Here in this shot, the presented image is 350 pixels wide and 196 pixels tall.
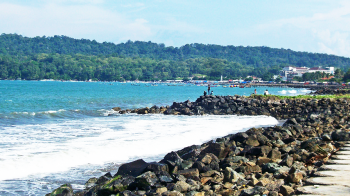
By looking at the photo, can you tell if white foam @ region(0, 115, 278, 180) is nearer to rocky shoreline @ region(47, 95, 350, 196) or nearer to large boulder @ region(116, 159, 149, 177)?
large boulder @ region(116, 159, 149, 177)

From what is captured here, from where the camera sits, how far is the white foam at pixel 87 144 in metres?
11.8

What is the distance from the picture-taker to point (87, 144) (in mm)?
14984

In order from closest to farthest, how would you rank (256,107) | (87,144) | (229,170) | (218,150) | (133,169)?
(229,170)
(133,169)
(218,150)
(87,144)
(256,107)

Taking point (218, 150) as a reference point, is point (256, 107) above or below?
below

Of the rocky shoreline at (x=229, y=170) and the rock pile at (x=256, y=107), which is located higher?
the rocky shoreline at (x=229, y=170)

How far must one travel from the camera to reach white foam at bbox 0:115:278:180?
1177cm

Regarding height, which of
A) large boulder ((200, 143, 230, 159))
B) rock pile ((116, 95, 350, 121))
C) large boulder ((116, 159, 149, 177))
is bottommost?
rock pile ((116, 95, 350, 121))

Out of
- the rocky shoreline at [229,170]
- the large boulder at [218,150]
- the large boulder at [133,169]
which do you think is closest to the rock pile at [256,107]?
the rocky shoreline at [229,170]

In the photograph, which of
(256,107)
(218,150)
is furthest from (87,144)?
(256,107)

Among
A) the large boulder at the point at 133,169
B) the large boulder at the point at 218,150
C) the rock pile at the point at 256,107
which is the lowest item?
the rock pile at the point at 256,107

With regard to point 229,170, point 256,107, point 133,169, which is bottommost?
point 256,107

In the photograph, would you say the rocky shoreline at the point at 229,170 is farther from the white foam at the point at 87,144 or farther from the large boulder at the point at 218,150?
the white foam at the point at 87,144

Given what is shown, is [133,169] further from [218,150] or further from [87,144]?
[87,144]

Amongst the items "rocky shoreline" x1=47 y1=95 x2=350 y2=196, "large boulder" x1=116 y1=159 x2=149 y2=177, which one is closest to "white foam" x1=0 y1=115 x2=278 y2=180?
"large boulder" x1=116 y1=159 x2=149 y2=177
